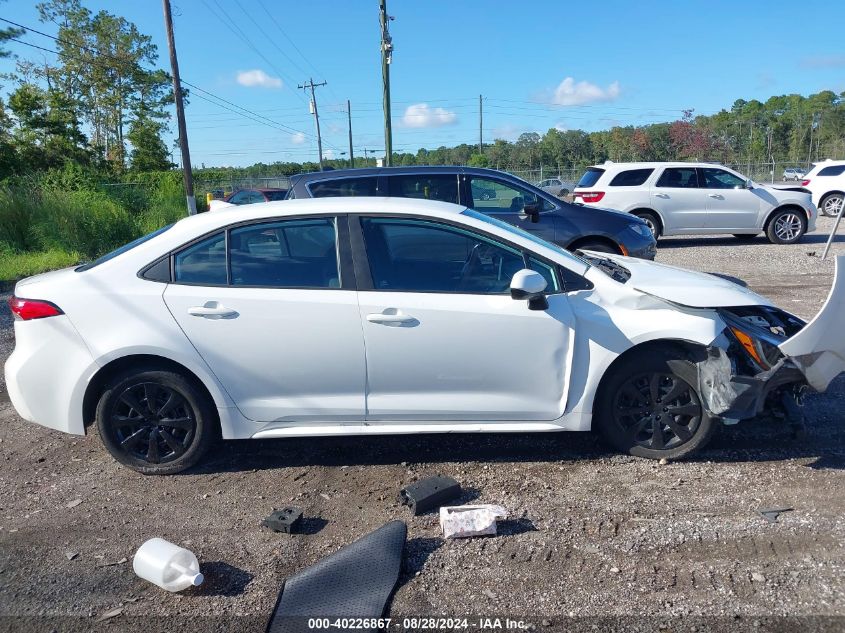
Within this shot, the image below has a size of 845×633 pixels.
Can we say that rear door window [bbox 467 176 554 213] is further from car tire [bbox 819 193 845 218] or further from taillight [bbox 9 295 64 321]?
car tire [bbox 819 193 845 218]

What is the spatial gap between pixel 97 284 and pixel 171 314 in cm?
53

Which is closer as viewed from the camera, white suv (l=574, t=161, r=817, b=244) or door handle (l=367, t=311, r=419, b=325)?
door handle (l=367, t=311, r=419, b=325)

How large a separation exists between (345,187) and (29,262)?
916 centimetres

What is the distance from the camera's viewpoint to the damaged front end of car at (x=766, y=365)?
3.86m

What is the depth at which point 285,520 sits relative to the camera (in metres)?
3.61

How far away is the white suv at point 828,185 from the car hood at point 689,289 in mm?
18192

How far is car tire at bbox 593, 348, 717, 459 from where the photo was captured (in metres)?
4.10

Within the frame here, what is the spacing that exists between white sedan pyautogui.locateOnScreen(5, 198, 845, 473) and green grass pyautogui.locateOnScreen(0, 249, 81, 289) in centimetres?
977

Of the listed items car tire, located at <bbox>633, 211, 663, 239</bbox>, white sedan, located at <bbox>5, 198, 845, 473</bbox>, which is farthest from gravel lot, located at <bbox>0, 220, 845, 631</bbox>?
car tire, located at <bbox>633, 211, 663, 239</bbox>

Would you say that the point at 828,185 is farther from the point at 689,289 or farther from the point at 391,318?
the point at 391,318

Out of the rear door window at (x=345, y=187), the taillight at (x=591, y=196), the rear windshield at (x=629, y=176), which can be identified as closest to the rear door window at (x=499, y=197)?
the rear door window at (x=345, y=187)

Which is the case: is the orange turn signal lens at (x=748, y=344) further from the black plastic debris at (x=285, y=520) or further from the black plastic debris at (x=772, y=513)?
the black plastic debris at (x=285, y=520)

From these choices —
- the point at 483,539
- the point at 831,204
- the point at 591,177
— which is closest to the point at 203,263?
the point at 483,539

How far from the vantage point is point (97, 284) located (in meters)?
4.14
